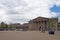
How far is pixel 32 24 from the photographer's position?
113m

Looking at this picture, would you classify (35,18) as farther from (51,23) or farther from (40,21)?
(51,23)

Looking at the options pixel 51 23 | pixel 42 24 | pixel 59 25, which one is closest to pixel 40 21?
pixel 42 24

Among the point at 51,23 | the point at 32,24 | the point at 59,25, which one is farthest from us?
the point at 32,24

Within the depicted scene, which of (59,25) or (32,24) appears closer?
(59,25)

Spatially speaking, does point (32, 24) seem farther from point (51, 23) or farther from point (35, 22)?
point (51, 23)

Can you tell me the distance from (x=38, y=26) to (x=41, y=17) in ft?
23.4

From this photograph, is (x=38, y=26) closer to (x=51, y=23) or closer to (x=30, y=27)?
(x=30, y=27)

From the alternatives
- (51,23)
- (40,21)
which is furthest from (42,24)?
(51,23)

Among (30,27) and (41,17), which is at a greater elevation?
(41,17)

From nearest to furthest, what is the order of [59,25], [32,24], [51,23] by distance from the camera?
[51,23]
[59,25]
[32,24]

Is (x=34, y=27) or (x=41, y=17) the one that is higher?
(x=41, y=17)

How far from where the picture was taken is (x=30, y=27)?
369 feet

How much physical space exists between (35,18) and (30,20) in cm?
536

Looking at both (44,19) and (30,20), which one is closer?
(44,19)
